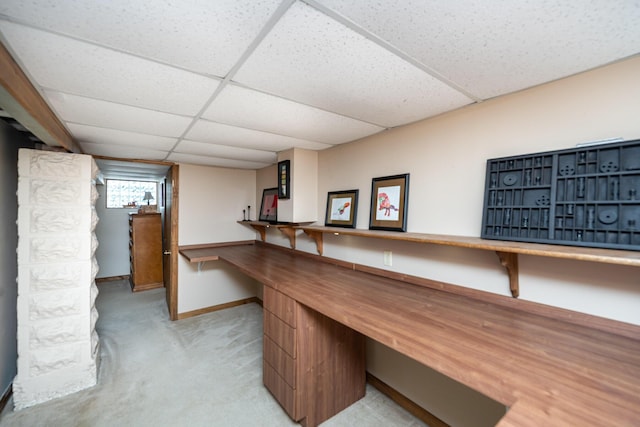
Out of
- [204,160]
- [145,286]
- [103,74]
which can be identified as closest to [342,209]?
[103,74]

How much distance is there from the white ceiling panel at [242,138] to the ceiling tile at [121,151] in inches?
33.0

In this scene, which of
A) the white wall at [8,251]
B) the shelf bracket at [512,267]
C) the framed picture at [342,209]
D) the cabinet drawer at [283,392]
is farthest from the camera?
the framed picture at [342,209]

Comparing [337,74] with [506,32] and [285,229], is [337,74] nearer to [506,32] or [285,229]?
[506,32]

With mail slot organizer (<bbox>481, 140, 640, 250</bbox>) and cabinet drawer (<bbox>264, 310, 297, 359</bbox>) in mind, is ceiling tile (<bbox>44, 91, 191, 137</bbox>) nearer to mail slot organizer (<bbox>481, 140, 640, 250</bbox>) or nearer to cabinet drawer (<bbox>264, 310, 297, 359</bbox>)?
cabinet drawer (<bbox>264, 310, 297, 359</bbox>)

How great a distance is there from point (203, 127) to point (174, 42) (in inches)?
40.6

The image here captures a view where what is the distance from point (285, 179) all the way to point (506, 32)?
6.69ft

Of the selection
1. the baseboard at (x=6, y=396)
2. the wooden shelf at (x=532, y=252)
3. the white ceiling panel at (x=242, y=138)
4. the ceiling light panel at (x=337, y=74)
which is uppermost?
the ceiling light panel at (x=337, y=74)

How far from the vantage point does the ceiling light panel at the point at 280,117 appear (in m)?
1.44

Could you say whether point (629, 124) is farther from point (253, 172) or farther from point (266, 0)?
point (253, 172)

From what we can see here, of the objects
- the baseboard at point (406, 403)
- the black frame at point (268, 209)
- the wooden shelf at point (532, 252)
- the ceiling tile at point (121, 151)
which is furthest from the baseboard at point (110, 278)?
the wooden shelf at point (532, 252)

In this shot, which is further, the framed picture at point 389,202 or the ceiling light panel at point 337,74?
the framed picture at point 389,202

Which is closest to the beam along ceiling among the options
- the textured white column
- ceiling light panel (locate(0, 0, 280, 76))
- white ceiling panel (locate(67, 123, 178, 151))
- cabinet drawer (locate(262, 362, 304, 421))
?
ceiling light panel (locate(0, 0, 280, 76))

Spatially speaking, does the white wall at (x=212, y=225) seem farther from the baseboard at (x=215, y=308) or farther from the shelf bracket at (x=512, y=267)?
the shelf bracket at (x=512, y=267)

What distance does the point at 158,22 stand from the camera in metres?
0.84
